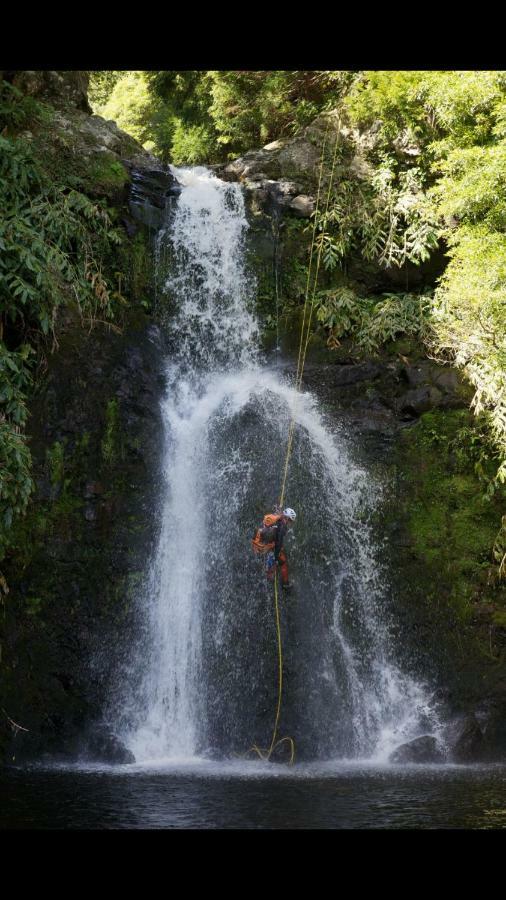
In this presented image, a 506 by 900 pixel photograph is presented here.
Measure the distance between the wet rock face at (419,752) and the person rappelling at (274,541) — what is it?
217 centimetres

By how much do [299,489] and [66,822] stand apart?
5.44 m

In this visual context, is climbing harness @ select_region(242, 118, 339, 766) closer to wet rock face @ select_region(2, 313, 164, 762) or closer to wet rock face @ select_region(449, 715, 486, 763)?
wet rock face @ select_region(2, 313, 164, 762)

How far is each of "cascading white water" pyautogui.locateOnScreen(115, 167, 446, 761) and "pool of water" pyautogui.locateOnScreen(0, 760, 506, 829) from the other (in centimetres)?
64

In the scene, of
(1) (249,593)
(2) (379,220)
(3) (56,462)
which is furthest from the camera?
(2) (379,220)

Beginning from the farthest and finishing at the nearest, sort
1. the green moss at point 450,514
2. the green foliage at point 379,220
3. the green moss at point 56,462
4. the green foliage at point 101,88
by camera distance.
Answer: the green foliage at point 101,88 → the green foliage at point 379,220 → the green moss at point 450,514 → the green moss at point 56,462

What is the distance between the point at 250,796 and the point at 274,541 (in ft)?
10.6

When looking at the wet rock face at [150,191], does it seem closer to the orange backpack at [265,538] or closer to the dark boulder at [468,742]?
the orange backpack at [265,538]

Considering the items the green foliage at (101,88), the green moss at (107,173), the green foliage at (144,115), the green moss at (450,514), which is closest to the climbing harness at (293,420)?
the green moss at (450,514)

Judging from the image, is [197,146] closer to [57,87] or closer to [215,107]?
[215,107]

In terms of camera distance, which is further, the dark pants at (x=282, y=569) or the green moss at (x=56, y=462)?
the green moss at (x=56, y=462)

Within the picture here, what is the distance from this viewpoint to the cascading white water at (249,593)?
817cm

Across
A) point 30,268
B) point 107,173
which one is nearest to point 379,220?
point 107,173

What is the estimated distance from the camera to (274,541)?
8672 millimetres

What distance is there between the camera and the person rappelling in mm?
8461
